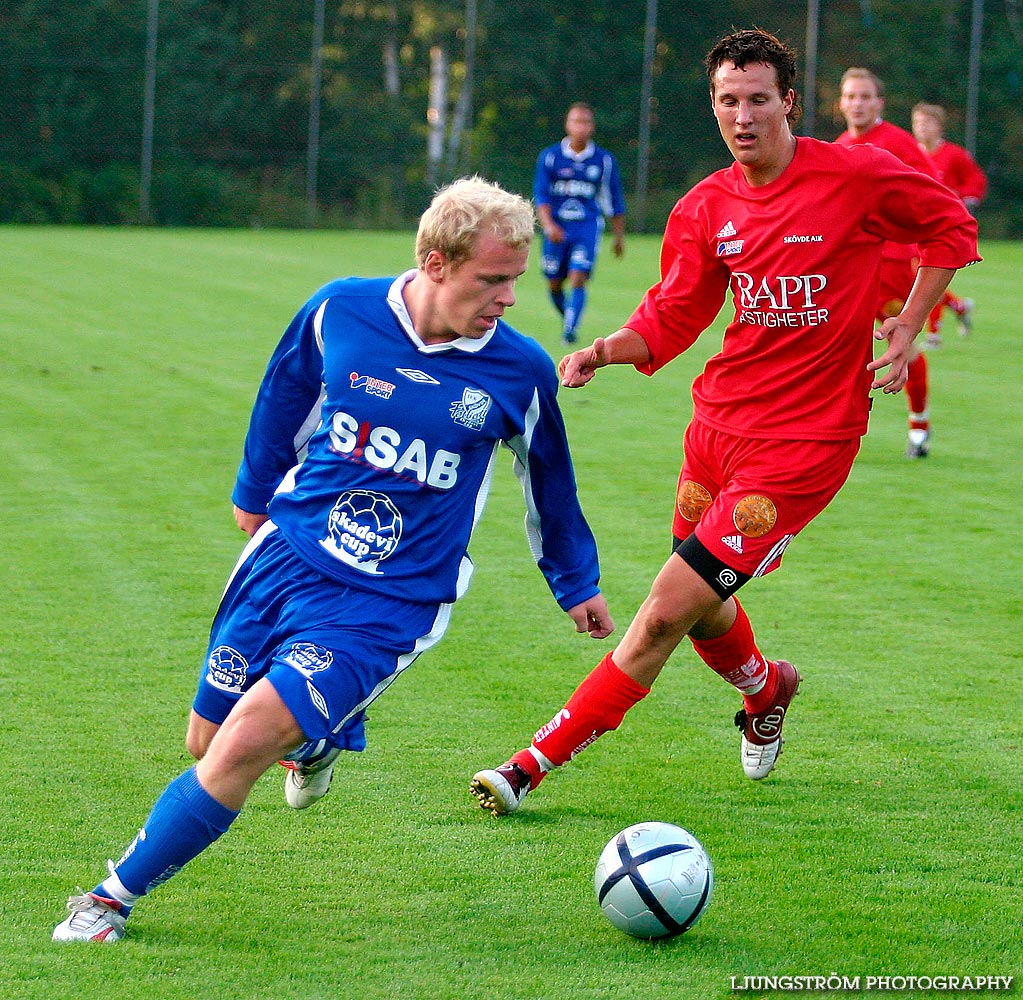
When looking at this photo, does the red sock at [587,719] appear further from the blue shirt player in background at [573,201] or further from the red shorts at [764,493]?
the blue shirt player in background at [573,201]

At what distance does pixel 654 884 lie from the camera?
3.61 metres

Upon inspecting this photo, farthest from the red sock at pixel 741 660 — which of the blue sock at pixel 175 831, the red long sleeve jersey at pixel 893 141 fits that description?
the red long sleeve jersey at pixel 893 141

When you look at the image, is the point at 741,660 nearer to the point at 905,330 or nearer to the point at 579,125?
the point at 905,330

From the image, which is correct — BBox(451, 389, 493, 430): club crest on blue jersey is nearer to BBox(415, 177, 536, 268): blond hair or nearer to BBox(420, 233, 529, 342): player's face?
BBox(420, 233, 529, 342): player's face

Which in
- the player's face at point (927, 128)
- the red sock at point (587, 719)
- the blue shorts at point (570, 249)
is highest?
the player's face at point (927, 128)

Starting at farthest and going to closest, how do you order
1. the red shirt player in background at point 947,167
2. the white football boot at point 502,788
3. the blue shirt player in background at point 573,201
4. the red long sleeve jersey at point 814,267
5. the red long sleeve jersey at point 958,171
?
the red long sleeve jersey at point 958,171 → the red shirt player in background at point 947,167 → the blue shirt player in background at point 573,201 → the red long sleeve jersey at point 814,267 → the white football boot at point 502,788

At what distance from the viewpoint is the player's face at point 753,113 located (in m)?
4.46

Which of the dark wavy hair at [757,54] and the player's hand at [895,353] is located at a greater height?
the dark wavy hair at [757,54]

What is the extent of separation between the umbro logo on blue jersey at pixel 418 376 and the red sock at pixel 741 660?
1492 mm

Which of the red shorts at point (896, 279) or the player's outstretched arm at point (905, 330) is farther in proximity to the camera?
the red shorts at point (896, 279)

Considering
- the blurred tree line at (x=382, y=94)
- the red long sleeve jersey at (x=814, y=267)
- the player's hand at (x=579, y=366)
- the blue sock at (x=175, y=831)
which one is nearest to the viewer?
the blue sock at (x=175, y=831)

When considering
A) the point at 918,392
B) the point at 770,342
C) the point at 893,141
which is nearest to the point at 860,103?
the point at 893,141

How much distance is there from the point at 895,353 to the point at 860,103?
570 cm

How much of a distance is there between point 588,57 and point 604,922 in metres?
33.3
